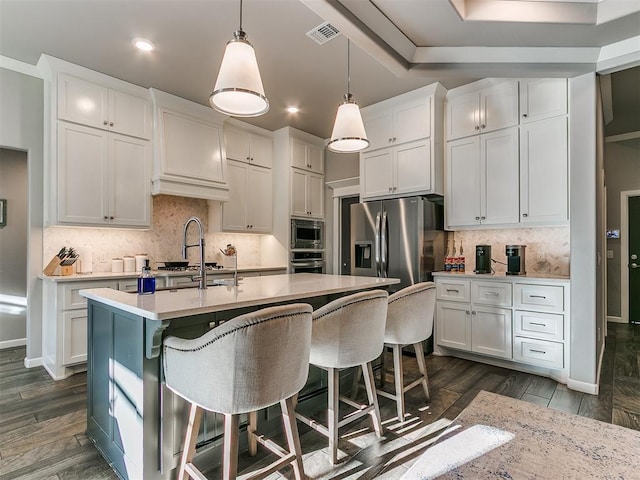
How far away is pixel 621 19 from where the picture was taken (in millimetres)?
2312

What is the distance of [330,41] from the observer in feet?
9.34

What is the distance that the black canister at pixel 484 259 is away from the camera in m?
3.57

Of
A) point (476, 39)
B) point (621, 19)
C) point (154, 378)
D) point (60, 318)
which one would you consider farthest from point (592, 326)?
point (60, 318)

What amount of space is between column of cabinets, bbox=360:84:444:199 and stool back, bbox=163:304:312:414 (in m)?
2.86

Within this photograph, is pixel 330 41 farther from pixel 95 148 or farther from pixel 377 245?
pixel 95 148

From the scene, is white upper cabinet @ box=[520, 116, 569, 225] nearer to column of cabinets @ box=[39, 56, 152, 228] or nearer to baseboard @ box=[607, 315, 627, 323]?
baseboard @ box=[607, 315, 627, 323]

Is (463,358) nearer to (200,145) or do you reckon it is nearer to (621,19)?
(621,19)

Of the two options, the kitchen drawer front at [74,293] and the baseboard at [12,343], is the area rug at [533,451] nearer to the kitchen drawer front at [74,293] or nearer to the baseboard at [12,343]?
the kitchen drawer front at [74,293]

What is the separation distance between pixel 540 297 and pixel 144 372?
10.3 ft

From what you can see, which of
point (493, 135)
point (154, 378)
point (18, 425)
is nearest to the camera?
point (154, 378)

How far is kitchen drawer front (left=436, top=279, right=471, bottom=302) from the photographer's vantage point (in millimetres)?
3516

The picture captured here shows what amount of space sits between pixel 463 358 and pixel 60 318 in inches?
152

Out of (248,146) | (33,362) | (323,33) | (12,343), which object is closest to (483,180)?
(323,33)

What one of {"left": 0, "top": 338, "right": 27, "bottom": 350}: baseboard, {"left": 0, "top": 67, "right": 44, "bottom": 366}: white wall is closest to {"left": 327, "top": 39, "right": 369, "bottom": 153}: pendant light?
{"left": 0, "top": 67, "right": 44, "bottom": 366}: white wall
